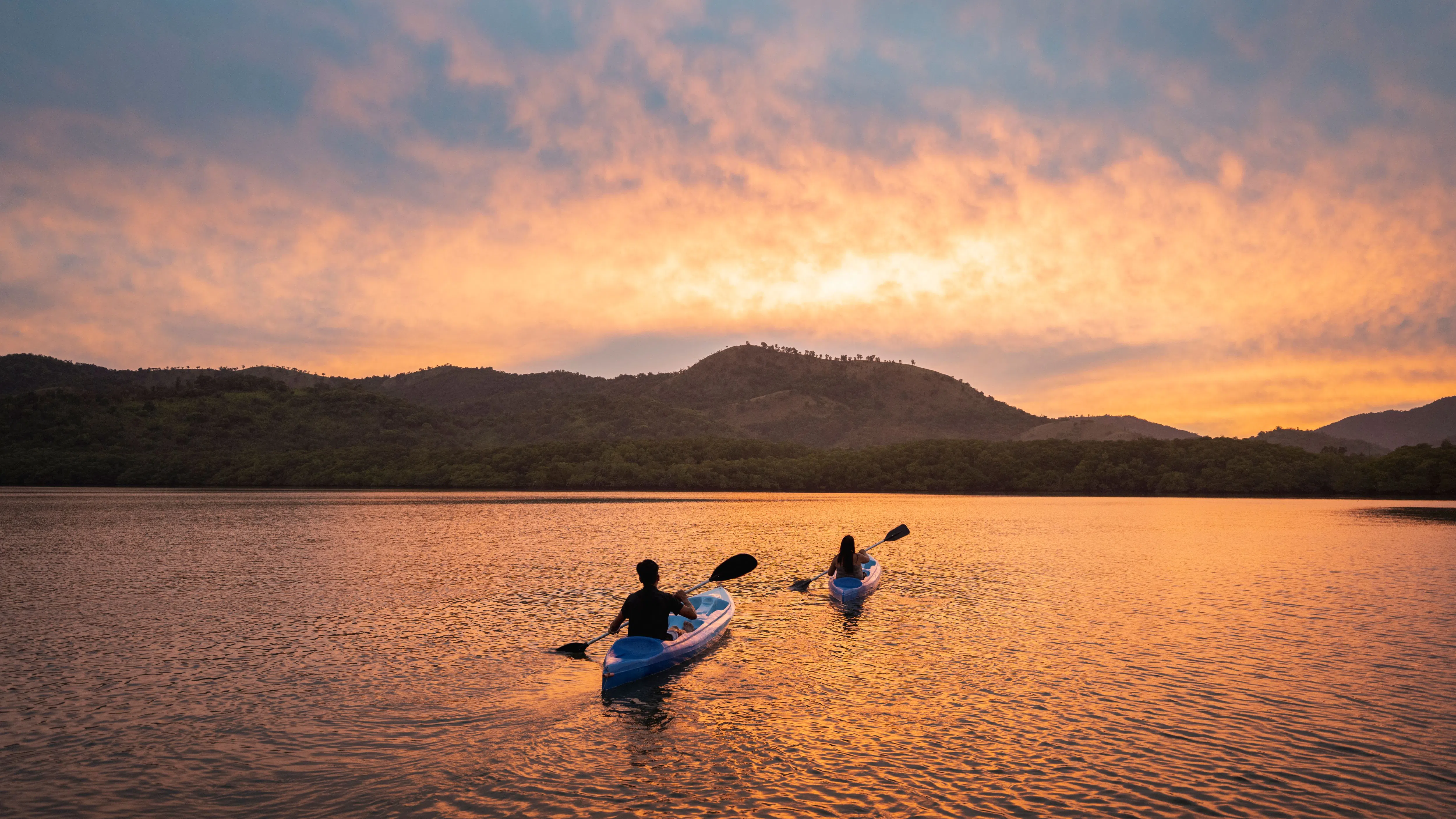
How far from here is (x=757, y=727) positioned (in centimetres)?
1457

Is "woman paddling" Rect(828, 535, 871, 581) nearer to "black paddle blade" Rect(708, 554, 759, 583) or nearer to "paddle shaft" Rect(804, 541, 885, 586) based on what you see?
"paddle shaft" Rect(804, 541, 885, 586)

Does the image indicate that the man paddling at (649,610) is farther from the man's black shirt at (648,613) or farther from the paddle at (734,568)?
the paddle at (734,568)

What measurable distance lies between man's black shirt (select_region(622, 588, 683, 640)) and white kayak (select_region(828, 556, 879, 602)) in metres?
10.9

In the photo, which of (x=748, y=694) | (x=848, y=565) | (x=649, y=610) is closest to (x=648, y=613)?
(x=649, y=610)

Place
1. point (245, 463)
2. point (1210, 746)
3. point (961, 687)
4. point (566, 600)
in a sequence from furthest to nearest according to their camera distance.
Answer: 1. point (245, 463)
2. point (566, 600)
3. point (961, 687)
4. point (1210, 746)

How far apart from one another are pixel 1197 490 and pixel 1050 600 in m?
133

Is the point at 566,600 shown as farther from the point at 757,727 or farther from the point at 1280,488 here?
the point at 1280,488

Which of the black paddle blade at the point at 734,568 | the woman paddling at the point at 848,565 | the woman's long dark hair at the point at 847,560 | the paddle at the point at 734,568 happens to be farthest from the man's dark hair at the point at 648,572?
the woman's long dark hair at the point at 847,560

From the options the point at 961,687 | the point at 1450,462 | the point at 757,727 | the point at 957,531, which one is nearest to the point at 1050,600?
the point at 961,687

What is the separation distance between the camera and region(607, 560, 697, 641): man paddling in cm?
1862

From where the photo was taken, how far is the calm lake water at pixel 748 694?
1151 cm

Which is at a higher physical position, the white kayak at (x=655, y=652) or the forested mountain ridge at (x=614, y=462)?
the forested mountain ridge at (x=614, y=462)

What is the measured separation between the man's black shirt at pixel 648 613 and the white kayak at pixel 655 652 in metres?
0.21

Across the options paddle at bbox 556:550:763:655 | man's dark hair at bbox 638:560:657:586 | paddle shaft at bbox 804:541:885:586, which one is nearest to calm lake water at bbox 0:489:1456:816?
paddle shaft at bbox 804:541:885:586
